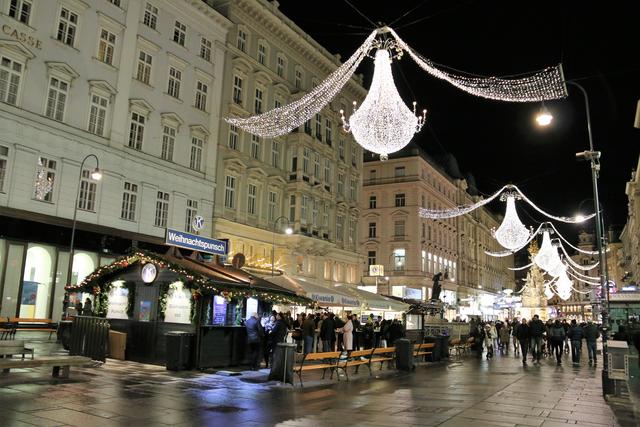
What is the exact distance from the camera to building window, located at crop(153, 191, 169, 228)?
1222 inches

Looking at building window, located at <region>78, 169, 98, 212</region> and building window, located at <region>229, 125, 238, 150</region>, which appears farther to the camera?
building window, located at <region>229, 125, 238, 150</region>

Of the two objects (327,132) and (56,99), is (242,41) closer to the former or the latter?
(327,132)

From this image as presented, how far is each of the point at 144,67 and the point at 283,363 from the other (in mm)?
22346

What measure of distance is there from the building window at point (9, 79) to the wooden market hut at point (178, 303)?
10380 mm

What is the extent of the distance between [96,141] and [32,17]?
6100 mm

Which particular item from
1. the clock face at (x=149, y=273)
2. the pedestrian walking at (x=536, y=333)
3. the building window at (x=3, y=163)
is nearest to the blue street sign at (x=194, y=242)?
the clock face at (x=149, y=273)

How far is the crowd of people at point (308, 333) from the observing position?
1678 centimetres

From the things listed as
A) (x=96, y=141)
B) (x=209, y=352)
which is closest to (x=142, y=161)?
(x=96, y=141)

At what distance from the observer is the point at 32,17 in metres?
24.8

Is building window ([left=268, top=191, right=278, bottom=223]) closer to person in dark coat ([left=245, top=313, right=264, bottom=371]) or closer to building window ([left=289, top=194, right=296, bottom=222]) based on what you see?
building window ([left=289, top=194, right=296, bottom=222])

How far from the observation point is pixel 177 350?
15508mm

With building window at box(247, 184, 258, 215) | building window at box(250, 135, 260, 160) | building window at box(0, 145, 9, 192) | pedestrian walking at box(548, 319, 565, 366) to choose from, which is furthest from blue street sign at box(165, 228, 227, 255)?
building window at box(250, 135, 260, 160)

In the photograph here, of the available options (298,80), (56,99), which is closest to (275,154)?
(298,80)

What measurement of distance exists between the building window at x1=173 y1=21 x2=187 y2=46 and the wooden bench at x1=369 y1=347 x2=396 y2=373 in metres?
22.7
